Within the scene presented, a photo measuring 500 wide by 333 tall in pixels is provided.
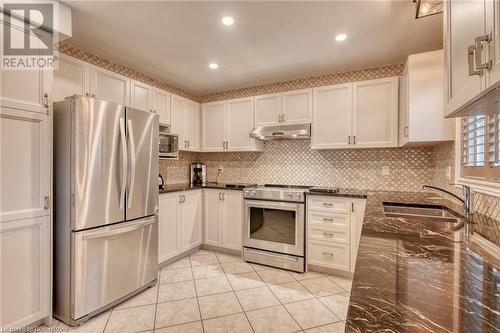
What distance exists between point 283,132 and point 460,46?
89.2 inches

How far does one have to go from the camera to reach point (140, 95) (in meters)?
2.99

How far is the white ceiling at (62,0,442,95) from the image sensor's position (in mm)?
1905

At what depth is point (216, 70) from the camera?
3121 millimetres

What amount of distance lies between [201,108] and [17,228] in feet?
9.27

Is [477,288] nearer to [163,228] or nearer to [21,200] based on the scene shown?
[21,200]

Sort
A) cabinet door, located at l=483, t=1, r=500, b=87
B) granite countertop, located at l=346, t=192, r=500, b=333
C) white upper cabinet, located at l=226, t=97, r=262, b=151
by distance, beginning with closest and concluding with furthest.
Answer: granite countertop, located at l=346, t=192, r=500, b=333 < cabinet door, located at l=483, t=1, r=500, b=87 < white upper cabinet, located at l=226, t=97, r=262, b=151

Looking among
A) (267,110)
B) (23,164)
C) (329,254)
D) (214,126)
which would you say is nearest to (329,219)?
(329,254)

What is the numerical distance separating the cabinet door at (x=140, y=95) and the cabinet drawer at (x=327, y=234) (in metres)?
2.54

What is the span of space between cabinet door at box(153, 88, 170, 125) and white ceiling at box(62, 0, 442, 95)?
0.90 ft

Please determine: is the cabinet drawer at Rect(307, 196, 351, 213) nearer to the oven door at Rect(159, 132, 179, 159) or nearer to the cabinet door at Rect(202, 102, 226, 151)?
the cabinet door at Rect(202, 102, 226, 151)

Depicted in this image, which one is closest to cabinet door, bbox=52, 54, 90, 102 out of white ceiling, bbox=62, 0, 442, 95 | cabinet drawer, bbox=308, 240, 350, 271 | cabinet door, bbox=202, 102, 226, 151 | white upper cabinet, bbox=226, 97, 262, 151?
white ceiling, bbox=62, 0, 442, 95

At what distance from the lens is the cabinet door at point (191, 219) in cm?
327

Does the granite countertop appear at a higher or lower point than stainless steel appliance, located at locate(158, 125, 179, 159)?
lower

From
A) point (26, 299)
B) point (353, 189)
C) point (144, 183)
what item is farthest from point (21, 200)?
point (353, 189)
